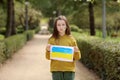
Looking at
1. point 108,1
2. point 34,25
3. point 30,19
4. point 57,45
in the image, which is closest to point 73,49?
point 57,45

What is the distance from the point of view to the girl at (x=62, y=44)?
624 cm

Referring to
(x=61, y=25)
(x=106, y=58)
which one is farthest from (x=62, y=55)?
(x=106, y=58)

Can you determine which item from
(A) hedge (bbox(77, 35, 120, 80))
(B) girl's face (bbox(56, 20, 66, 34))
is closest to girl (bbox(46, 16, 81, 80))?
(B) girl's face (bbox(56, 20, 66, 34))

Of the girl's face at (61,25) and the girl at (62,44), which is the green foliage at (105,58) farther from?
the girl's face at (61,25)

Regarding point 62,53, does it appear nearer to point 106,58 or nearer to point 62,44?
point 62,44

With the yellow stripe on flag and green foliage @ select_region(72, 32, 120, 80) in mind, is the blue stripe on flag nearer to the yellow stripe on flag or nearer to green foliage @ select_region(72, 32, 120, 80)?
the yellow stripe on flag

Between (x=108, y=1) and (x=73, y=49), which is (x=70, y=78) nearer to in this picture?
(x=73, y=49)

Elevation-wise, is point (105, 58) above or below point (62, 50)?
A: below

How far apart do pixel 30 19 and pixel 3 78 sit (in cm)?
5209

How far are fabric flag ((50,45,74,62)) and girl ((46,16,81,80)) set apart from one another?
0.06 metres

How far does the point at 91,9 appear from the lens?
29156 millimetres

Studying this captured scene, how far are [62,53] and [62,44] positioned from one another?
0.53 feet

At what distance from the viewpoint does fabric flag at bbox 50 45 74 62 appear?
20.7ft

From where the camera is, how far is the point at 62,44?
6.35 meters
